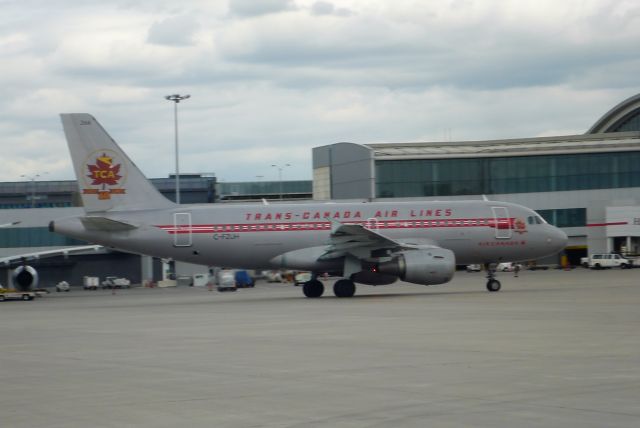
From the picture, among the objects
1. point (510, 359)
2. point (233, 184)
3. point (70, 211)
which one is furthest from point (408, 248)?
point (233, 184)

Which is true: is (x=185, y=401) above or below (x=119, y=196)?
below

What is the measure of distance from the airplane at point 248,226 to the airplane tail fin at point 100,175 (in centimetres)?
4

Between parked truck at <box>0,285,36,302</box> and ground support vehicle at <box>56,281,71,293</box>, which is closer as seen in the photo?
parked truck at <box>0,285,36,302</box>

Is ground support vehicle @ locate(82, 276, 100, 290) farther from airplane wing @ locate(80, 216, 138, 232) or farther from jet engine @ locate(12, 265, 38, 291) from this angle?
airplane wing @ locate(80, 216, 138, 232)

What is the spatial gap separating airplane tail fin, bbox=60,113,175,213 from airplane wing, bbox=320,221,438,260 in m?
7.54

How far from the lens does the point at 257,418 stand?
1085 centimetres

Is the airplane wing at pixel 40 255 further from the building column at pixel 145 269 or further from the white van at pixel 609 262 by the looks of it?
the white van at pixel 609 262

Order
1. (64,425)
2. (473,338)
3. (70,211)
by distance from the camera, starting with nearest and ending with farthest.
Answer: (64,425) → (473,338) → (70,211)

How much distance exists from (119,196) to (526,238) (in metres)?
17.4

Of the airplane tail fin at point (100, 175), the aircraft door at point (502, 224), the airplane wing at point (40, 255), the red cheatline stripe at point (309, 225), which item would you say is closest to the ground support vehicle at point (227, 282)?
the airplane wing at point (40, 255)

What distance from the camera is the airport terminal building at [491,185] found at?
71875mm

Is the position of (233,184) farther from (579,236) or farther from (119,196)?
(119,196)

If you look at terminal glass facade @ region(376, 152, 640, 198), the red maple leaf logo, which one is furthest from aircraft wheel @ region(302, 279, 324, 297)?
terminal glass facade @ region(376, 152, 640, 198)

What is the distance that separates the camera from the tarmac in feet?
36.0
